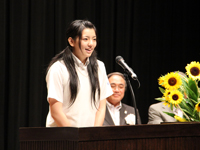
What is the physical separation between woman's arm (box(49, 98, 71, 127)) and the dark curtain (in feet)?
4.90

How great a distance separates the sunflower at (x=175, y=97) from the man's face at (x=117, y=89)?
1.68 m

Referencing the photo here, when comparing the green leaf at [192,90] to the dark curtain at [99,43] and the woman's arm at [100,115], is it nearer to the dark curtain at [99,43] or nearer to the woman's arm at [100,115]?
the woman's arm at [100,115]

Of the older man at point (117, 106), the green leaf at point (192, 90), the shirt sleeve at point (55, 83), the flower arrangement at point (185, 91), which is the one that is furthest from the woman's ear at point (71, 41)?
the older man at point (117, 106)

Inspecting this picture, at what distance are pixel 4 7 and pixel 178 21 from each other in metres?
2.33

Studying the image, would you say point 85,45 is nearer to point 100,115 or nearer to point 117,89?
point 100,115

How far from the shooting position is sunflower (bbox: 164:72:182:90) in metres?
1.61

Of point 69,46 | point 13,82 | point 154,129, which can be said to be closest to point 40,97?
point 13,82

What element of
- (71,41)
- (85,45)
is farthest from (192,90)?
(71,41)

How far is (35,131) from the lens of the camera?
1.34 m

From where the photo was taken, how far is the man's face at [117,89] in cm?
328

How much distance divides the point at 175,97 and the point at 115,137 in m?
0.42

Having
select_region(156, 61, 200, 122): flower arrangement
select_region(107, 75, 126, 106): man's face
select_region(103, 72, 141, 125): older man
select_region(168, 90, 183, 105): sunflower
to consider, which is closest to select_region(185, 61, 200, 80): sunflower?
select_region(156, 61, 200, 122): flower arrangement

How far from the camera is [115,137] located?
1317 millimetres

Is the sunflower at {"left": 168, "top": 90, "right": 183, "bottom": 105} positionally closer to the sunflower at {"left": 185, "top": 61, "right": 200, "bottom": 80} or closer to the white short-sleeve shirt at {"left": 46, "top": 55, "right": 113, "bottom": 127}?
the sunflower at {"left": 185, "top": 61, "right": 200, "bottom": 80}
